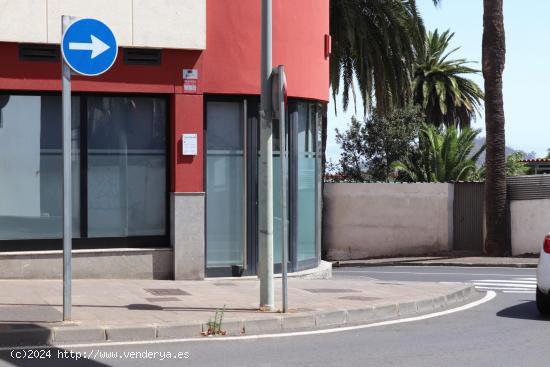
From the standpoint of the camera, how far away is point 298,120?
15.9m

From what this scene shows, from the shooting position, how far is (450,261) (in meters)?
25.0

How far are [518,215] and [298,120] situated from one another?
12706 millimetres

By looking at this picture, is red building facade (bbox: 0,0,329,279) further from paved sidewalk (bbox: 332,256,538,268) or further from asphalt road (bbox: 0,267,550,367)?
paved sidewalk (bbox: 332,256,538,268)

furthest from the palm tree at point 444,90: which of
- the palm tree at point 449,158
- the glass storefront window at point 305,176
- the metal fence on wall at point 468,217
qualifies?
the glass storefront window at point 305,176

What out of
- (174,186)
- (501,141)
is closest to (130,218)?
(174,186)

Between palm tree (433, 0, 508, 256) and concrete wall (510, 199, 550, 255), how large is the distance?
1.51ft

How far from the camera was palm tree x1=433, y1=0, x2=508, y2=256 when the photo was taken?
26.1 metres

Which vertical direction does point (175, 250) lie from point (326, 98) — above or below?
below

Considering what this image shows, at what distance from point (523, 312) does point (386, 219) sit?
52.1 ft

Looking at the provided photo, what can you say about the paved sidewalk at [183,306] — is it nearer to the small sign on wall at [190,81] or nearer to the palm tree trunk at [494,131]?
the small sign on wall at [190,81]

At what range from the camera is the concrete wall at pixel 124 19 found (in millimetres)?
13242

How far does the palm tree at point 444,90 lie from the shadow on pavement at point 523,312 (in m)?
39.8

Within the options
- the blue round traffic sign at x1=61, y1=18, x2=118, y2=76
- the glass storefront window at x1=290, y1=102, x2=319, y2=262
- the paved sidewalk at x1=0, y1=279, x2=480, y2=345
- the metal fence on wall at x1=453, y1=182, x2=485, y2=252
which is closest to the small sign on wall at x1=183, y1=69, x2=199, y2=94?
the glass storefront window at x1=290, y1=102, x2=319, y2=262

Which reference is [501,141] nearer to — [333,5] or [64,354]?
[333,5]
